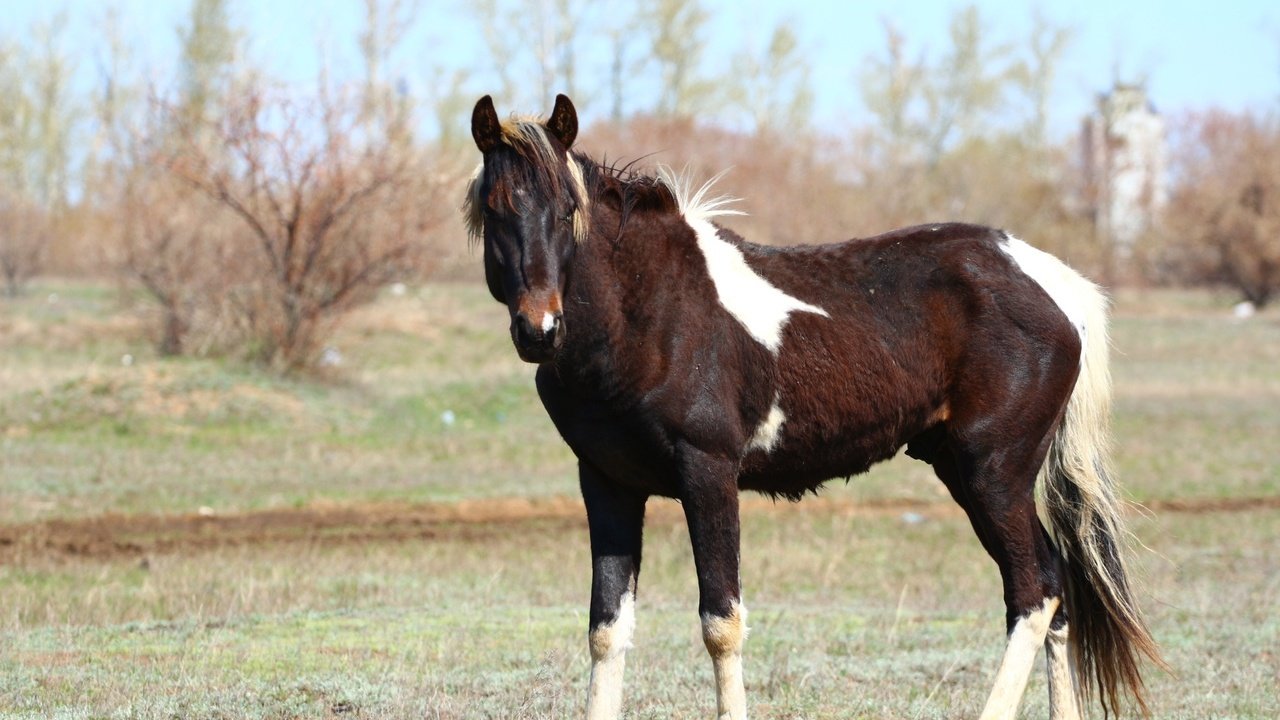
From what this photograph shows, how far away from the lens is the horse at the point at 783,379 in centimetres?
497

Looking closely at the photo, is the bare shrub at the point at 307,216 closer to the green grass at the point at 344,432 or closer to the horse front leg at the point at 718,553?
the green grass at the point at 344,432

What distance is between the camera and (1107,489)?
6133 mm

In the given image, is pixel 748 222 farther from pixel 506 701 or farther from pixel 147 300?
pixel 506 701

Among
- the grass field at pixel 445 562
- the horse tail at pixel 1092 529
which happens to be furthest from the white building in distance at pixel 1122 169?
the horse tail at pixel 1092 529

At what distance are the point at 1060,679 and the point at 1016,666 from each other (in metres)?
0.38

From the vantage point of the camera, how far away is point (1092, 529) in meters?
6.05

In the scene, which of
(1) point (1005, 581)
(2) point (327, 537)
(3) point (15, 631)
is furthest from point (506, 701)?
(2) point (327, 537)

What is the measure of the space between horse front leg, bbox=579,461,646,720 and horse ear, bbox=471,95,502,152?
1.26 meters

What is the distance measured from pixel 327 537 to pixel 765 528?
4.17 meters

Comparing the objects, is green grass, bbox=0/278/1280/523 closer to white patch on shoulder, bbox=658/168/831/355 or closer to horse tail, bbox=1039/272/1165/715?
white patch on shoulder, bbox=658/168/831/355

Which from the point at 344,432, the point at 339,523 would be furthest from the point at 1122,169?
the point at 339,523

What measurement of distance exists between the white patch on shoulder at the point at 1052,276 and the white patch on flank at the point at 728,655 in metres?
1.99

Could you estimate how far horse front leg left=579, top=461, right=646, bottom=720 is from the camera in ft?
17.0

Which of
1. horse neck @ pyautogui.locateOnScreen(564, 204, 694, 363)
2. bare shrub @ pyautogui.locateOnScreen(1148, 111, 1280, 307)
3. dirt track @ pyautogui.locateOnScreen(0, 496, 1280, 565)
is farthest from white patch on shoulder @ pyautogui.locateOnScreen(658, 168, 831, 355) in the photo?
bare shrub @ pyautogui.locateOnScreen(1148, 111, 1280, 307)
